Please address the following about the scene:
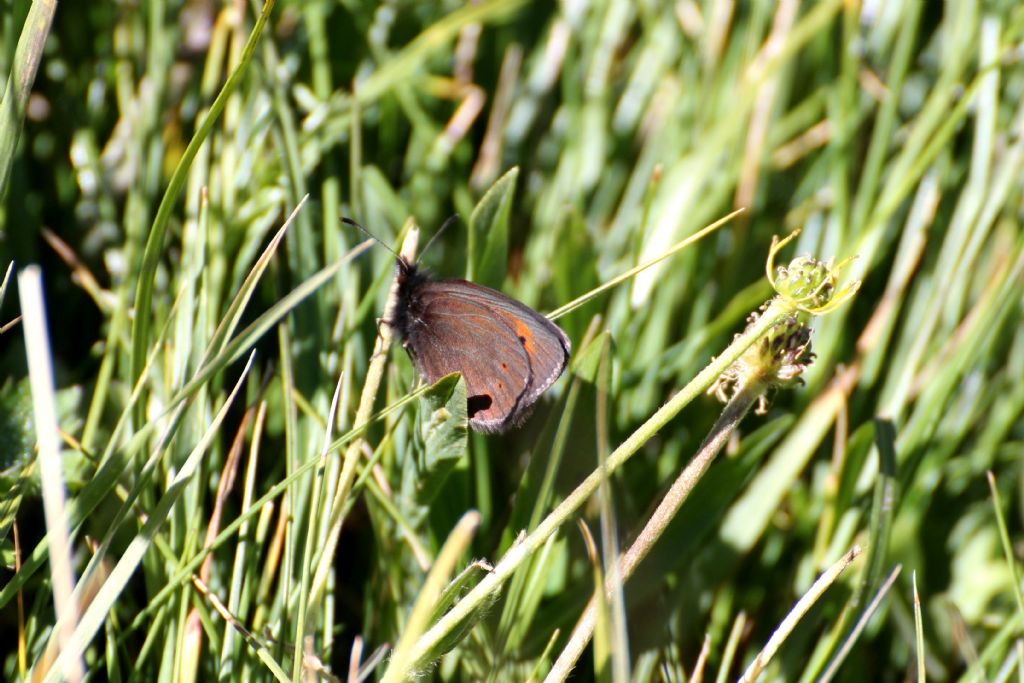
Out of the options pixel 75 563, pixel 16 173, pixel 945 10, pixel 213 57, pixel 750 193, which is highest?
pixel 945 10

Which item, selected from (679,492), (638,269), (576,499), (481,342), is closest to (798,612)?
(679,492)

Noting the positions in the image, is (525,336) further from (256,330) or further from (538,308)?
(256,330)

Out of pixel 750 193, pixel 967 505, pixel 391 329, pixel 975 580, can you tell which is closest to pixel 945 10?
pixel 750 193

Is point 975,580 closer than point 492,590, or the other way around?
point 492,590

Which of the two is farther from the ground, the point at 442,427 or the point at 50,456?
the point at 442,427

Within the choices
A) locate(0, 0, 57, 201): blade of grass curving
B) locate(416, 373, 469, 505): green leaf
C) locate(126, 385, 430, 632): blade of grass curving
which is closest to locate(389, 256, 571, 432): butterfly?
locate(416, 373, 469, 505): green leaf

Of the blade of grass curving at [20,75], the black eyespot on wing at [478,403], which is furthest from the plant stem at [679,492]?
the blade of grass curving at [20,75]

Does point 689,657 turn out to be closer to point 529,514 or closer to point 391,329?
point 529,514
